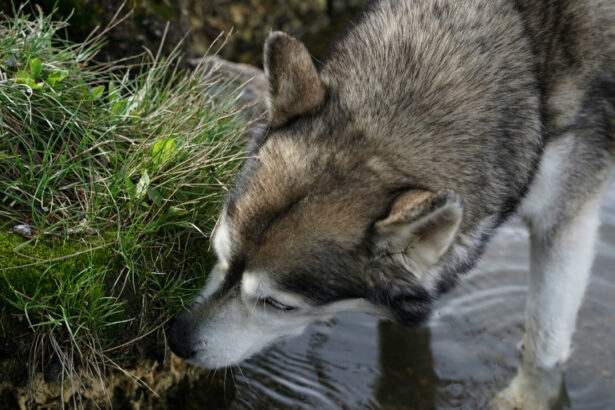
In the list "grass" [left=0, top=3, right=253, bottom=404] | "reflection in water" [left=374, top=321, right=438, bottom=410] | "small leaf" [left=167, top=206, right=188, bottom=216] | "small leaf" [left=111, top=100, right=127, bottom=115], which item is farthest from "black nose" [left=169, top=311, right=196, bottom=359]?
"reflection in water" [left=374, top=321, right=438, bottom=410]

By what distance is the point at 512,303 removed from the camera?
18.6 ft

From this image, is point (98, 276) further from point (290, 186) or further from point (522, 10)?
point (522, 10)

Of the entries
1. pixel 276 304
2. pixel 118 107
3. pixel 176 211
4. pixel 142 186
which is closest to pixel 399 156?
pixel 276 304

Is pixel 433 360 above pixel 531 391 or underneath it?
underneath

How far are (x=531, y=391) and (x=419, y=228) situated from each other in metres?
2.33

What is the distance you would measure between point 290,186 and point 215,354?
1020 mm

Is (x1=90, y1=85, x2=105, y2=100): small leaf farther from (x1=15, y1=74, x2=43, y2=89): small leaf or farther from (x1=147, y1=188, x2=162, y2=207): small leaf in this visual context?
(x1=147, y1=188, x2=162, y2=207): small leaf

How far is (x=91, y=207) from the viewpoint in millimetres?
3947

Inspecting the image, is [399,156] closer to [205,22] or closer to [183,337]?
[183,337]

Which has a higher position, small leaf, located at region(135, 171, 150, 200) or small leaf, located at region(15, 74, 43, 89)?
small leaf, located at region(15, 74, 43, 89)

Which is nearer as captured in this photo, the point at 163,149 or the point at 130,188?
the point at 130,188

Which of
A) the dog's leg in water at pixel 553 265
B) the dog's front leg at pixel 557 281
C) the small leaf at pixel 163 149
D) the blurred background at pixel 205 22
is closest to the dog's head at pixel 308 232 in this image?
the small leaf at pixel 163 149

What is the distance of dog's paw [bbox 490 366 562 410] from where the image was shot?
4727 mm

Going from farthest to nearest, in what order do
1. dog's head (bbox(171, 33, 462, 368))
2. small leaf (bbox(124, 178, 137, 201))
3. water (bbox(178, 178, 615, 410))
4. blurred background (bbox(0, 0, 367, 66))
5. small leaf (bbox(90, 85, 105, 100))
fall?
blurred background (bbox(0, 0, 367, 66)) → water (bbox(178, 178, 615, 410)) → small leaf (bbox(90, 85, 105, 100)) → small leaf (bbox(124, 178, 137, 201)) → dog's head (bbox(171, 33, 462, 368))
